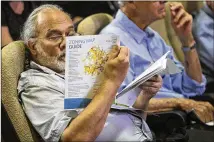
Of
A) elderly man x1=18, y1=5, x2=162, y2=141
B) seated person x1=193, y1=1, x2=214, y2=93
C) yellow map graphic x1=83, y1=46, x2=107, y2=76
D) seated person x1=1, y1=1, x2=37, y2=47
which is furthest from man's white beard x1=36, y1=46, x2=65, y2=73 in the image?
seated person x1=193, y1=1, x2=214, y2=93

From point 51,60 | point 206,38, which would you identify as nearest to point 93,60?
Answer: point 51,60

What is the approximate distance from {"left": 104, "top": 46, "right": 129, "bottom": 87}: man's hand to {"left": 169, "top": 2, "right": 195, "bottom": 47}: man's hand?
0.91 m

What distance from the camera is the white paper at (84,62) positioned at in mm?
1077

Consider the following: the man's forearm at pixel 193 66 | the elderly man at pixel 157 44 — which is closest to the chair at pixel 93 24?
the elderly man at pixel 157 44

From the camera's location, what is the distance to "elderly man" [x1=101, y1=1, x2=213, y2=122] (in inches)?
68.4

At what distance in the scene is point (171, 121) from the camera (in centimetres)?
147

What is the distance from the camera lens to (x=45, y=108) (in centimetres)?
116

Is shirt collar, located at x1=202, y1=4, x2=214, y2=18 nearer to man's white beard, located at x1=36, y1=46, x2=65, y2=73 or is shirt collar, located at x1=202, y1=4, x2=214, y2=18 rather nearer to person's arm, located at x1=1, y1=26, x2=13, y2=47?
person's arm, located at x1=1, y1=26, x2=13, y2=47

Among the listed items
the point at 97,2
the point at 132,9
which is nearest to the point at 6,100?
the point at 132,9

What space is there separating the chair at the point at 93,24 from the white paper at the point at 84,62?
0.61 meters

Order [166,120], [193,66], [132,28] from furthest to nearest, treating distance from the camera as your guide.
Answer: [193,66]
[132,28]
[166,120]

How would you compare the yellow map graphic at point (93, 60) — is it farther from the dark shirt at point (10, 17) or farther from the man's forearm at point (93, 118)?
the dark shirt at point (10, 17)

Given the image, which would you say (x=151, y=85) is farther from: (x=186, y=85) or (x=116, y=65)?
(x=186, y=85)

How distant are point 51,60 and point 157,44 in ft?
2.56
